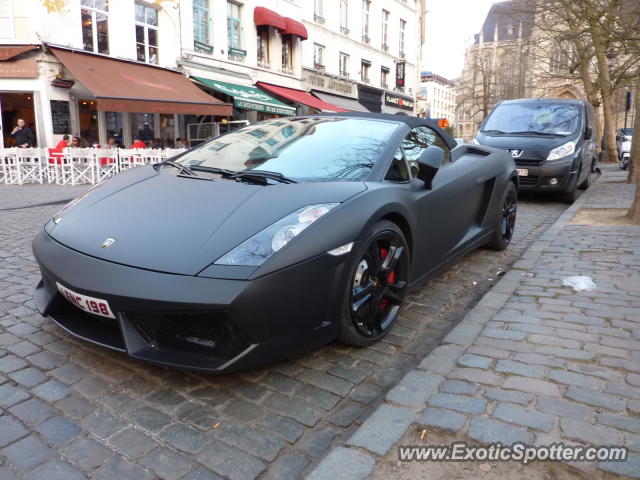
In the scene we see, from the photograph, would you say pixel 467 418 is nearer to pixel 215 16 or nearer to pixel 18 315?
pixel 18 315

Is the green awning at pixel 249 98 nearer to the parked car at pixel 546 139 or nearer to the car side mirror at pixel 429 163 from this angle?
the parked car at pixel 546 139

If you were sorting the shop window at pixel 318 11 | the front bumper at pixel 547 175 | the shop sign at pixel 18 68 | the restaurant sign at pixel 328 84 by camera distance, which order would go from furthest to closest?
the shop window at pixel 318 11
the restaurant sign at pixel 328 84
the shop sign at pixel 18 68
the front bumper at pixel 547 175

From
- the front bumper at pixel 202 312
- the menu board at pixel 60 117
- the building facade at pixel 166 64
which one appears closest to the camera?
the front bumper at pixel 202 312

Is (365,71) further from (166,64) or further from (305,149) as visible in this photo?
(305,149)

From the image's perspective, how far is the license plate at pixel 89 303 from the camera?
2.16 meters

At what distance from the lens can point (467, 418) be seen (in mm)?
2094

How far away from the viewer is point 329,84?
2556 cm

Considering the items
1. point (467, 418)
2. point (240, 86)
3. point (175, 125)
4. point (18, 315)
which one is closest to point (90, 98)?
point (175, 125)

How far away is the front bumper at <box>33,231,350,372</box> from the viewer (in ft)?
6.77

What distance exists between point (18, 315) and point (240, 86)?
17.6 metres

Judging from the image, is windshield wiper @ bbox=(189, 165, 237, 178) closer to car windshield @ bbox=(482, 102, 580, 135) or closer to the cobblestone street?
the cobblestone street

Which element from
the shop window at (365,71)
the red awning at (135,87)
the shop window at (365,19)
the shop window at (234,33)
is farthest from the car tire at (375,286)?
the shop window at (365,19)

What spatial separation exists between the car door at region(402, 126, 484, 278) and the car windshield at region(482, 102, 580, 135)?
5597 mm

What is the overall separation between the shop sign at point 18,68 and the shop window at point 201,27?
20.4ft
